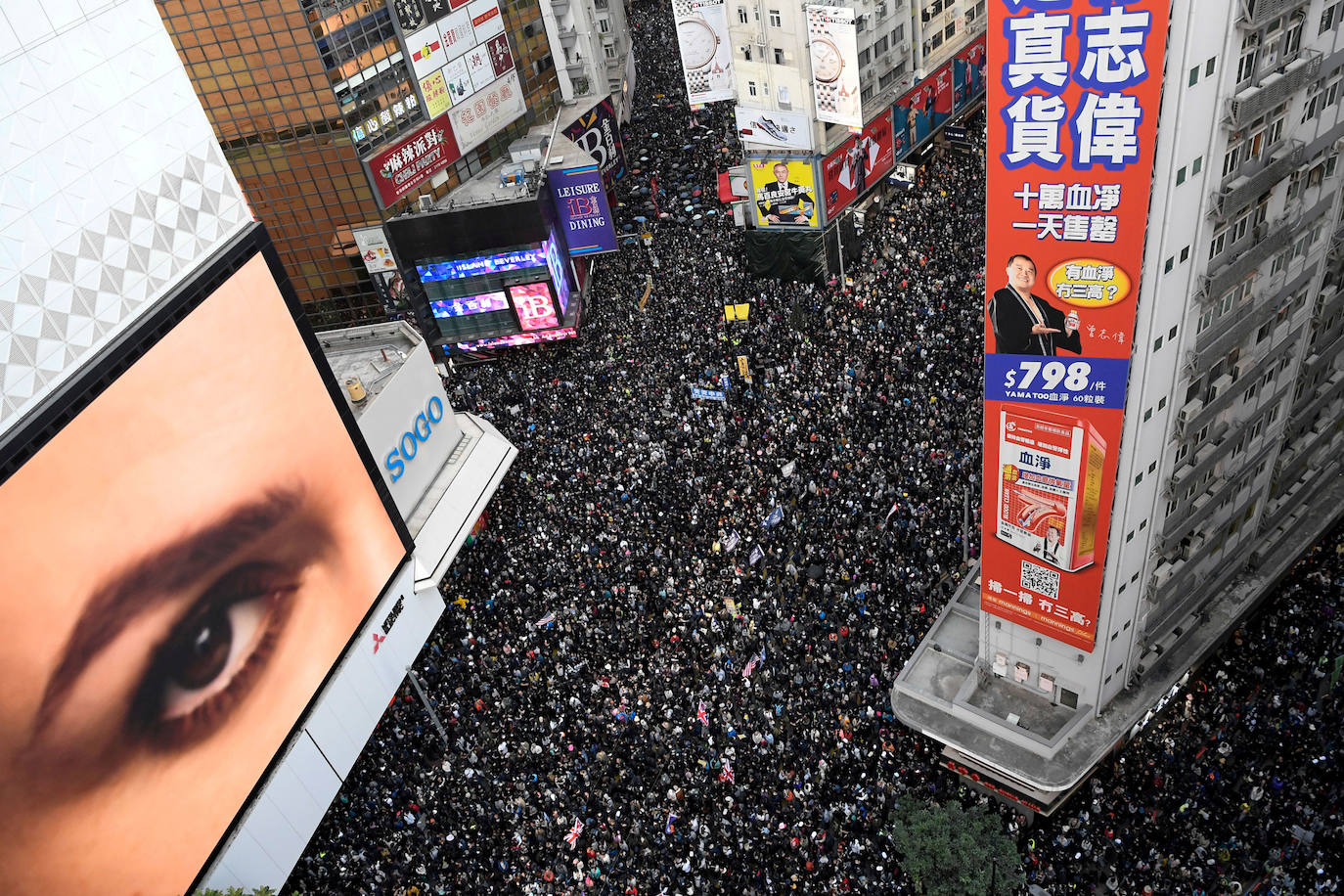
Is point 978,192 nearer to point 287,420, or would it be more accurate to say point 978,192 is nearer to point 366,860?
point 287,420

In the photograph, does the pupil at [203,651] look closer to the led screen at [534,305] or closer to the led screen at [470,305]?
the led screen at [534,305]

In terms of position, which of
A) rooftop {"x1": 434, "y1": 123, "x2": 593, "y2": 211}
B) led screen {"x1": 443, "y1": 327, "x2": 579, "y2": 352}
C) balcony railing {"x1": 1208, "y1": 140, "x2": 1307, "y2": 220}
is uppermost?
balcony railing {"x1": 1208, "y1": 140, "x2": 1307, "y2": 220}

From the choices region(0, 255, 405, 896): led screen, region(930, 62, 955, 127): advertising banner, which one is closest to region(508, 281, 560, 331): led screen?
region(0, 255, 405, 896): led screen

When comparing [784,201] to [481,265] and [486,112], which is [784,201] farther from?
[486,112]

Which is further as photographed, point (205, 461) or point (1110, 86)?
point (205, 461)

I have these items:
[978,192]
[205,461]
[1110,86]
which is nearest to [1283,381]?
[1110,86]

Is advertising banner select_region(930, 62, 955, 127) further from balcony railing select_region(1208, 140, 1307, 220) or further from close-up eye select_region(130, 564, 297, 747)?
close-up eye select_region(130, 564, 297, 747)
